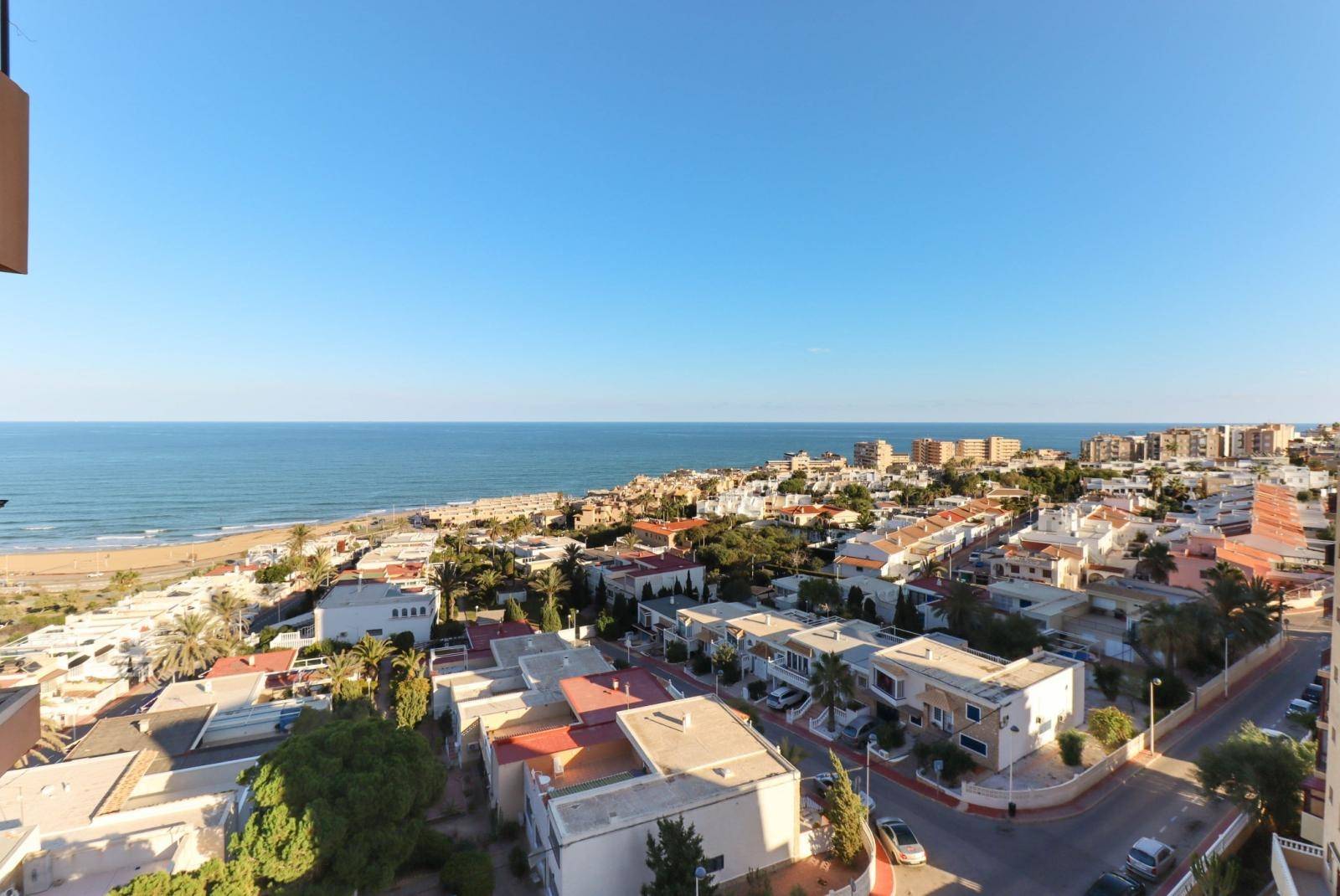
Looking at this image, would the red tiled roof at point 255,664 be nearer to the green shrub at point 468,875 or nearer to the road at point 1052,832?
the green shrub at point 468,875

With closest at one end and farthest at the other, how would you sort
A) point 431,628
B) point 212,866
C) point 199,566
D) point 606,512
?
point 212,866 → point 431,628 → point 199,566 → point 606,512

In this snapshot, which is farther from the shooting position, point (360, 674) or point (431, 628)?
point (431, 628)

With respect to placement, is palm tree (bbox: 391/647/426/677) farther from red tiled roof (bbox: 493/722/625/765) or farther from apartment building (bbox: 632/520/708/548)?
apartment building (bbox: 632/520/708/548)

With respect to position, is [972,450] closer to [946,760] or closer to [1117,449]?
[1117,449]

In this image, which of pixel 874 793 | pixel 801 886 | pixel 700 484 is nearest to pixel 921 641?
pixel 874 793

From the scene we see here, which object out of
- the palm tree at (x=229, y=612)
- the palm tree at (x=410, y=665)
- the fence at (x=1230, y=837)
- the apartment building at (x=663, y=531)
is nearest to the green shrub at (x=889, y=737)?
the fence at (x=1230, y=837)

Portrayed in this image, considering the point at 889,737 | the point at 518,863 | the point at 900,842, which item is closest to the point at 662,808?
the point at 518,863

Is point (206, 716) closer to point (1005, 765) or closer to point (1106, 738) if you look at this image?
point (1005, 765)
